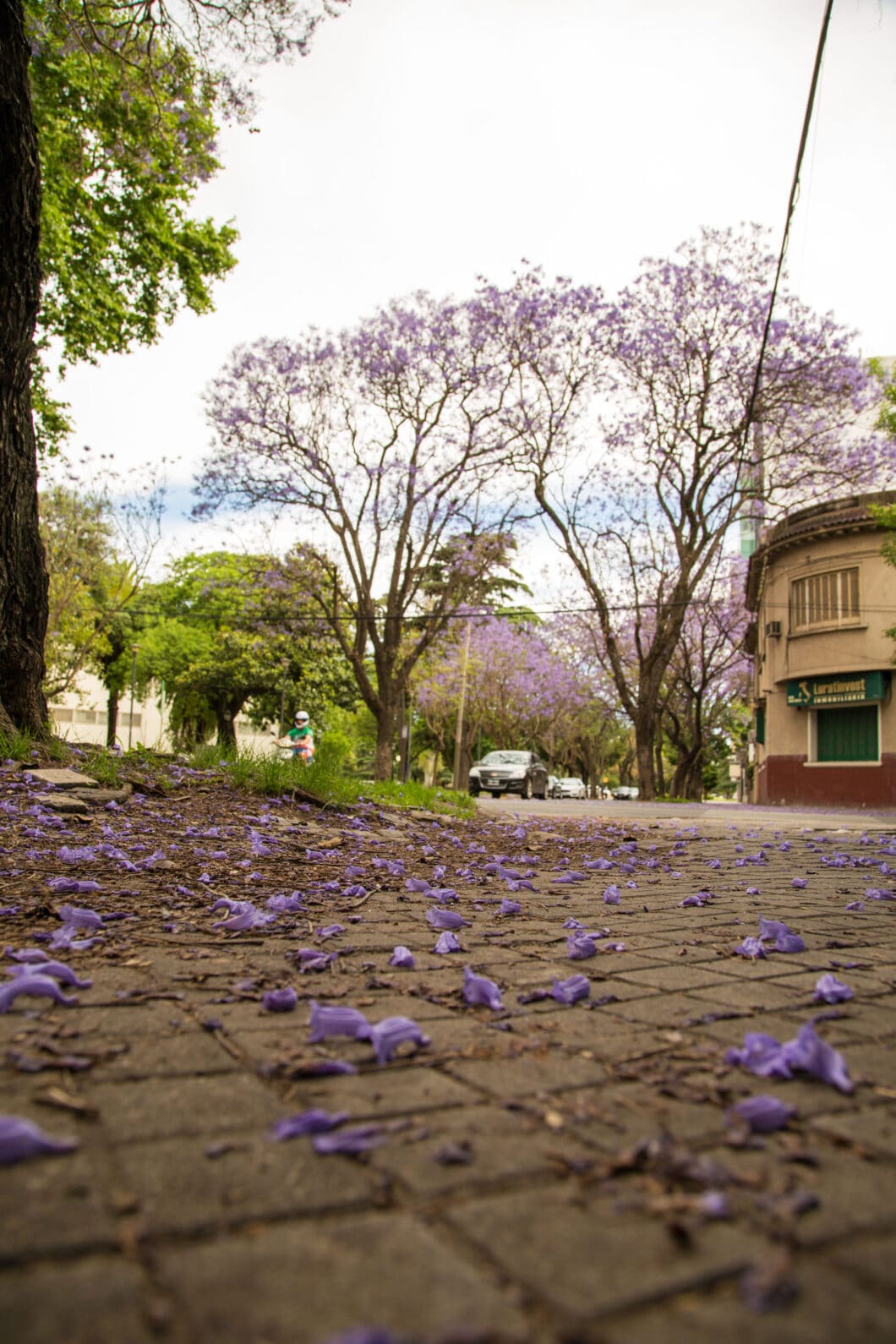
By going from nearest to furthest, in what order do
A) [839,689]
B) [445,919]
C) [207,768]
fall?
[445,919] → [207,768] → [839,689]

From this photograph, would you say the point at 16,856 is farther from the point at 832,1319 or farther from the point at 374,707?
the point at 374,707

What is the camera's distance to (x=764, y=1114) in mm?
1354

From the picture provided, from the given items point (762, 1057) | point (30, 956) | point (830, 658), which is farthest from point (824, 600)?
point (30, 956)

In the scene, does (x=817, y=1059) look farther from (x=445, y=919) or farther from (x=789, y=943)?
(x=445, y=919)

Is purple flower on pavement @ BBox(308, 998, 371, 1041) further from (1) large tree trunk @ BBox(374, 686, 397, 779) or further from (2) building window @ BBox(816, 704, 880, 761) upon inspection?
(2) building window @ BBox(816, 704, 880, 761)

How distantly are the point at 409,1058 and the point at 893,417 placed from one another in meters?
14.0

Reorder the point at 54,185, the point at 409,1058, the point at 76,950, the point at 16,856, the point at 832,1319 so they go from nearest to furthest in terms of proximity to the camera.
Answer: the point at 832,1319
the point at 409,1058
the point at 76,950
the point at 16,856
the point at 54,185

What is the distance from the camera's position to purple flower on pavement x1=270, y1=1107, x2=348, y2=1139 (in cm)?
128

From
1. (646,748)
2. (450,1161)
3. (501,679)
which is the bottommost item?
(450,1161)

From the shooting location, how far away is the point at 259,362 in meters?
18.5

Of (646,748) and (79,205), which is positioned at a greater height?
(79,205)

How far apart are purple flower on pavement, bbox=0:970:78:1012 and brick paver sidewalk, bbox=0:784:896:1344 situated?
0.10ft

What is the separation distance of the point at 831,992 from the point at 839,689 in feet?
71.5

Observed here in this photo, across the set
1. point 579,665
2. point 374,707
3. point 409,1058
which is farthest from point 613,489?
point 409,1058
